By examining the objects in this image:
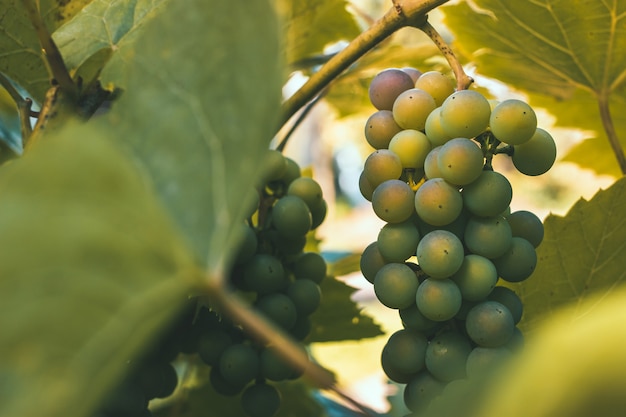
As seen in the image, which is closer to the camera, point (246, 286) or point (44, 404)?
point (44, 404)

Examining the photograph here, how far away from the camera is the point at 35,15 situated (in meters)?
0.38

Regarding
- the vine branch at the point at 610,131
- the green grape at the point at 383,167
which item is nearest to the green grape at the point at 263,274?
the green grape at the point at 383,167

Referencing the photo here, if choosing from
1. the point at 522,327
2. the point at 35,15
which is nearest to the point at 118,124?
the point at 35,15

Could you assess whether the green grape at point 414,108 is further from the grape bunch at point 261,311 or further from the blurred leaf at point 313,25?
the blurred leaf at point 313,25

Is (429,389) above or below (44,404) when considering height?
below

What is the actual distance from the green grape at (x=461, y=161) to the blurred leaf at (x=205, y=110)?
16cm

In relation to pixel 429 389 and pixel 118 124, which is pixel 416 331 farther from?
pixel 118 124

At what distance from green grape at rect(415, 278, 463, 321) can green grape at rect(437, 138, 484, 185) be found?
0.06m

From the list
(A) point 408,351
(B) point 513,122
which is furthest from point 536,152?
(A) point 408,351

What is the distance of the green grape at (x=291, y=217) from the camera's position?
483mm

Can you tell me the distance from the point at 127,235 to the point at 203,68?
73 millimetres

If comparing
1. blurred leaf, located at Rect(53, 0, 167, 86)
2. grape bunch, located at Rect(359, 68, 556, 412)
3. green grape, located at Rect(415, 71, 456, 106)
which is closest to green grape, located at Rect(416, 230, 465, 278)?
grape bunch, located at Rect(359, 68, 556, 412)

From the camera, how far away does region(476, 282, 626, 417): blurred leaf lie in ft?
0.61

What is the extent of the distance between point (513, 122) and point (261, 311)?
208mm
